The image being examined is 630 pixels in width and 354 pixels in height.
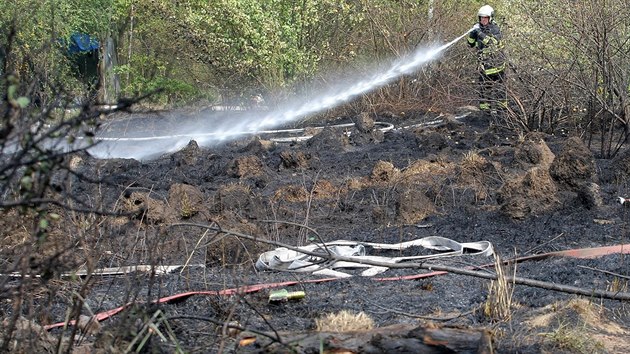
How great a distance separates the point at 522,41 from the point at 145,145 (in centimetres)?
Result: 753

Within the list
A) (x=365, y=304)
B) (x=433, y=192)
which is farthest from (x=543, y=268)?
(x=433, y=192)

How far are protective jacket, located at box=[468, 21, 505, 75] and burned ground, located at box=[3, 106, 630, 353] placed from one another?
109 centimetres

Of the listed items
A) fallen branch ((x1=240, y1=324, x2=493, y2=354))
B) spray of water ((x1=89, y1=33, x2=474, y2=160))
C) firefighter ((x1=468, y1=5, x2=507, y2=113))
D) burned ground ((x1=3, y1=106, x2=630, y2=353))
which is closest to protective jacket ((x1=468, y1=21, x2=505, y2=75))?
firefighter ((x1=468, y1=5, x2=507, y2=113))

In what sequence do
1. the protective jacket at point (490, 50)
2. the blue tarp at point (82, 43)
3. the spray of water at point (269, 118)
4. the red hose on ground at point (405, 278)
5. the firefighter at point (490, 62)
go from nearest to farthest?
the red hose on ground at point (405, 278), the protective jacket at point (490, 50), the firefighter at point (490, 62), the spray of water at point (269, 118), the blue tarp at point (82, 43)

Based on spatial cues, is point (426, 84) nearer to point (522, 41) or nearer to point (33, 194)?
point (522, 41)

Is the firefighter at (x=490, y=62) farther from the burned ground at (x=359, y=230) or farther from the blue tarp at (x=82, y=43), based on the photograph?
the blue tarp at (x=82, y=43)

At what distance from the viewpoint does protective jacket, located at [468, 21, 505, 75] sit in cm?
1433

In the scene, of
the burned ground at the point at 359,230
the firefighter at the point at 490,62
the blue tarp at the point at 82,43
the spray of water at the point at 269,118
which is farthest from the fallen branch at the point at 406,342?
the blue tarp at the point at 82,43

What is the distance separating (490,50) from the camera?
14.4 metres

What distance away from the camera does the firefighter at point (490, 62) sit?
47.4 feet

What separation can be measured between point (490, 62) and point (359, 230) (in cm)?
662

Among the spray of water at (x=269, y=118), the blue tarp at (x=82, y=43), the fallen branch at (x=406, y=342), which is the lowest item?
the fallen branch at (x=406, y=342)

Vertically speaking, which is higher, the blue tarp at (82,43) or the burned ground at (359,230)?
the blue tarp at (82,43)

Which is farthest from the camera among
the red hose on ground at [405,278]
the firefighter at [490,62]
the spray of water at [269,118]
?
the spray of water at [269,118]
